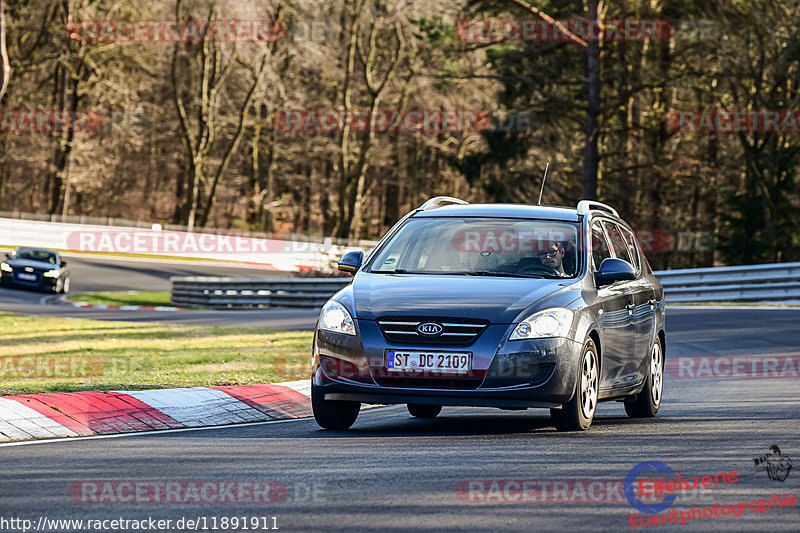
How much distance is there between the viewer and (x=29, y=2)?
5500 cm

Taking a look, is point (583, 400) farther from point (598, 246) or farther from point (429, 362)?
point (598, 246)

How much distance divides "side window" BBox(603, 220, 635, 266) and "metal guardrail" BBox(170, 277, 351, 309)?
2128 centimetres

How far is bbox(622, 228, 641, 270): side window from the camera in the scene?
1083cm

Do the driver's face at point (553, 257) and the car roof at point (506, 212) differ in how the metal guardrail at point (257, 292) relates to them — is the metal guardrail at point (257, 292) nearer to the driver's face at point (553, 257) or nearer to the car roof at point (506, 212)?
the car roof at point (506, 212)

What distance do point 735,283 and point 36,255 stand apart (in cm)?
2067

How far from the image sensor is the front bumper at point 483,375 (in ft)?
26.5

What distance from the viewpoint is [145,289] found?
40.2 meters

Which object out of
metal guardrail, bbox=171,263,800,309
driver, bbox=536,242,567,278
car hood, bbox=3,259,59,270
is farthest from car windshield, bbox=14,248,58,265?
driver, bbox=536,242,567,278

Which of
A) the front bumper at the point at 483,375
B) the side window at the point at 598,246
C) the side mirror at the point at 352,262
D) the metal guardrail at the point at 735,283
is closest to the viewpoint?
the front bumper at the point at 483,375

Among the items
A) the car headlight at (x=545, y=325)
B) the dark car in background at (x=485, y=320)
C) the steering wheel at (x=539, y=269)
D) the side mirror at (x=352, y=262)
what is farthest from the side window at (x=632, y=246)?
the side mirror at (x=352, y=262)

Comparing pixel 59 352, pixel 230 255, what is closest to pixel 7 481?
pixel 59 352

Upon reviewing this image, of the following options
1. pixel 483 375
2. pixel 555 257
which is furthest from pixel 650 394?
pixel 483 375

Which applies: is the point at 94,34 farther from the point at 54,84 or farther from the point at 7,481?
the point at 7,481

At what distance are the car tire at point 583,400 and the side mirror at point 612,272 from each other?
61 centimetres
